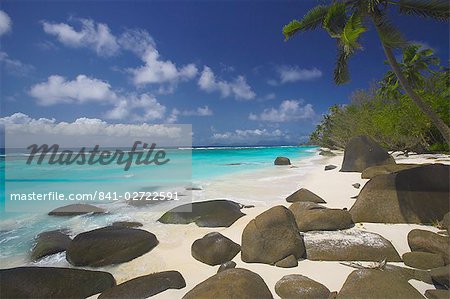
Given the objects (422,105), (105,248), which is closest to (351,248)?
(105,248)

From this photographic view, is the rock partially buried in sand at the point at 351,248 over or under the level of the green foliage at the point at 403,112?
under

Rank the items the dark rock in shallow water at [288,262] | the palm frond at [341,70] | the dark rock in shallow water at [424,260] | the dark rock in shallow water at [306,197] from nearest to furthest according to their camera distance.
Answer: the dark rock in shallow water at [424,260] → the dark rock in shallow water at [288,262] → the dark rock in shallow water at [306,197] → the palm frond at [341,70]

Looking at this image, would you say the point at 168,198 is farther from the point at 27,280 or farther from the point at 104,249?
the point at 27,280

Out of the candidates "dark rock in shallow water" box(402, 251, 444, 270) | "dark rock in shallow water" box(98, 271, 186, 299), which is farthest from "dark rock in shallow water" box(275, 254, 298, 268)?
"dark rock in shallow water" box(402, 251, 444, 270)

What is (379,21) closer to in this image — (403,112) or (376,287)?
(376,287)

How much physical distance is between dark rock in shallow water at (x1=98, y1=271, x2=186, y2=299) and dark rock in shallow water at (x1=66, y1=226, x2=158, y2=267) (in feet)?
4.07

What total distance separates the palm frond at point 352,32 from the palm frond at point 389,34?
57cm

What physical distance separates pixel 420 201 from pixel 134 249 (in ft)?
20.2

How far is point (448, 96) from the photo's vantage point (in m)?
25.0

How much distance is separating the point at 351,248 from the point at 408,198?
2.37m

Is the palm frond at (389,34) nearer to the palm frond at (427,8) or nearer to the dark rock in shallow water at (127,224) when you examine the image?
the palm frond at (427,8)

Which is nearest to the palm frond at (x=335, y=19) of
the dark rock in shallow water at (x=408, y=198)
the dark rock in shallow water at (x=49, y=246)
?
the dark rock in shallow water at (x=408, y=198)

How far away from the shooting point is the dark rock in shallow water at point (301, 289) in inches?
130

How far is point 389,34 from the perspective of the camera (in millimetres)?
7445
